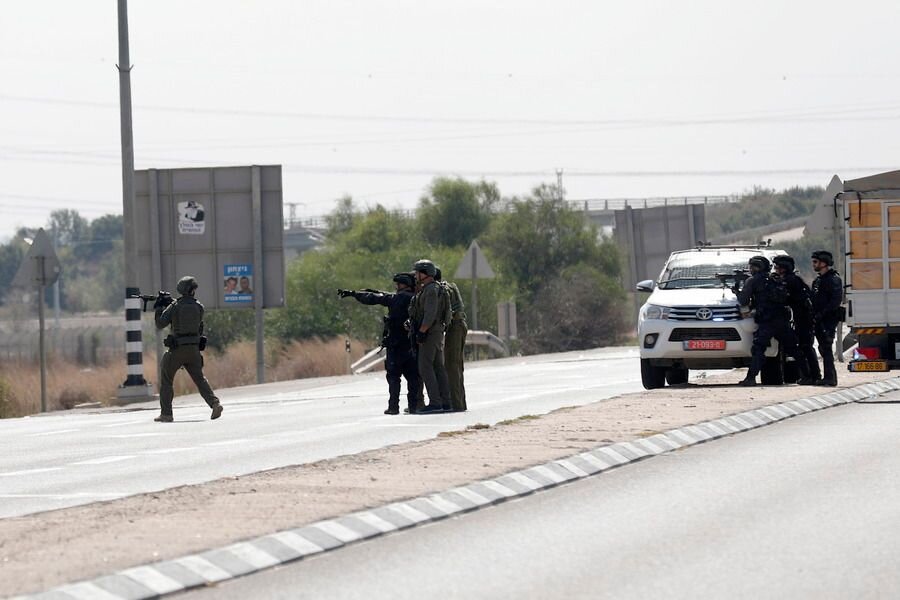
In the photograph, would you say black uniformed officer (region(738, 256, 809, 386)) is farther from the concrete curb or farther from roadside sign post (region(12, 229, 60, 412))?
roadside sign post (region(12, 229, 60, 412))

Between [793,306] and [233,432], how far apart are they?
748cm

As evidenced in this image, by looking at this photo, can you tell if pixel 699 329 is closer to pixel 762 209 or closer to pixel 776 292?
pixel 776 292

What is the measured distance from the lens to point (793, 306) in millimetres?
23031

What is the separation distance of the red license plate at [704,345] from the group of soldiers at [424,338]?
3304 mm

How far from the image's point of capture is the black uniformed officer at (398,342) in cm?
2109

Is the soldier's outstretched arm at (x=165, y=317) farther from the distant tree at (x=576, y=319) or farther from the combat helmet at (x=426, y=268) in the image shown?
the distant tree at (x=576, y=319)

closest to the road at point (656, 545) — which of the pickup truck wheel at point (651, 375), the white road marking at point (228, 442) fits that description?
the white road marking at point (228, 442)

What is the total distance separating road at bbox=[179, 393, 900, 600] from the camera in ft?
28.5

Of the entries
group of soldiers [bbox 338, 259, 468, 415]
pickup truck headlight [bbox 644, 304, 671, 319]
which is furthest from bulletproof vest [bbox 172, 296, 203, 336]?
pickup truck headlight [bbox 644, 304, 671, 319]

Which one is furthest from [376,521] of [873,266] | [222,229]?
[222,229]

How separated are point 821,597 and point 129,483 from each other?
6981 millimetres

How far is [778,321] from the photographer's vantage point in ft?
75.2

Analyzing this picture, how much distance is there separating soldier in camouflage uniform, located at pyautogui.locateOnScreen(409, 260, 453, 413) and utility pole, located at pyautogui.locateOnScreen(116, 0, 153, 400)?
341 inches

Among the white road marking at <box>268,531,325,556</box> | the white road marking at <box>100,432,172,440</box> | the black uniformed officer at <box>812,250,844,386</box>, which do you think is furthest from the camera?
the black uniformed officer at <box>812,250,844,386</box>
